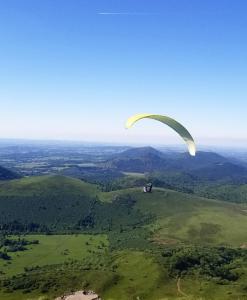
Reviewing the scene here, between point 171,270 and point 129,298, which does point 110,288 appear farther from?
point 171,270

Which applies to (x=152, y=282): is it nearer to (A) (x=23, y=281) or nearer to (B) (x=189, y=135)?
(A) (x=23, y=281)

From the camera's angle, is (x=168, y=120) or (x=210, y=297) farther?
(x=210, y=297)

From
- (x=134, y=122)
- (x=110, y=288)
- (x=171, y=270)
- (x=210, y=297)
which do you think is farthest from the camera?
(x=171, y=270)

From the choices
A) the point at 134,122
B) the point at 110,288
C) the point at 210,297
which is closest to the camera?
the point at 134,122

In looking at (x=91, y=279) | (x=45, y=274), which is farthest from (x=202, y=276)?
(x=45, y=274)

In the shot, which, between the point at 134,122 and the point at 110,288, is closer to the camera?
the point at 134,122

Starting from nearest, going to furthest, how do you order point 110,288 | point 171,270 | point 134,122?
point 134,122 < point 110,288 < point 171,270

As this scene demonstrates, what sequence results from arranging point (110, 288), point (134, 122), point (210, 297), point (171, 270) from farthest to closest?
point (171, 270), point (110, 288), point (210, 297), point (134, 122)

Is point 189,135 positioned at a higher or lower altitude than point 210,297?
higher

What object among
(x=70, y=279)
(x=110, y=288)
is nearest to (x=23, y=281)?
(x=70, y=279)
